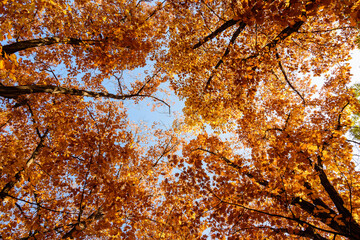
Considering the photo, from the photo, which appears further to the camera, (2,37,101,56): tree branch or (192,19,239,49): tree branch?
(192,19,239,49): tree branch

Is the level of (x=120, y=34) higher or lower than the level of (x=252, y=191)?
higher

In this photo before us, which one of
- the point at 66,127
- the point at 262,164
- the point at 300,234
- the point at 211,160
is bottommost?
the point at 300,234

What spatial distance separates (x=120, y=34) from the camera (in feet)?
28.4

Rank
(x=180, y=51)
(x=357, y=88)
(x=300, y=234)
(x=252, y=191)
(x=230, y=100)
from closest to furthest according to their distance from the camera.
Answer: (x=300, y=234)
(x=252, y=191)
(x=180, y=51)
(x=230, y=100)
(x=357, y=88)

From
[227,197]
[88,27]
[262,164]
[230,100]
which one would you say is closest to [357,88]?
[230,100]

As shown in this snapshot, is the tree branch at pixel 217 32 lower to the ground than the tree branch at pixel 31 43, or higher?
higher

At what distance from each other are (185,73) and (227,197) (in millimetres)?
8079

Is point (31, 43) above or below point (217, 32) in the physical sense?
below

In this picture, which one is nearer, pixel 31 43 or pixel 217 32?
pixel 31 43

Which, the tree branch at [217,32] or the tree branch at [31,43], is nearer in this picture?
the tree branch at [31,43]

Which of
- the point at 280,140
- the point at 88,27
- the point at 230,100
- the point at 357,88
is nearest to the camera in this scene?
the point at 280,140

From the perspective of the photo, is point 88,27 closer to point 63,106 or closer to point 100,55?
point 100,55

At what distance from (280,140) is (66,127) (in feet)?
38.2

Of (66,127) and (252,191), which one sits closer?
(252,191)
